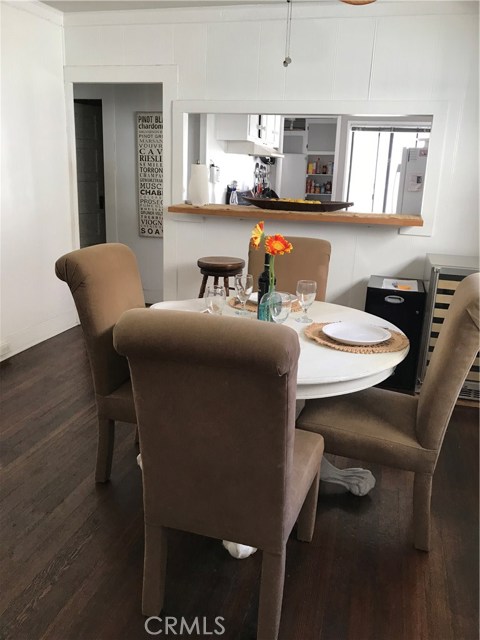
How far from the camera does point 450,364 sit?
64.3 inches

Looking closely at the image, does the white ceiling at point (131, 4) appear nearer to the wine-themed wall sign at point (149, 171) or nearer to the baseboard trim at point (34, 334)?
the wine-themed wall sign at point (149, 171)

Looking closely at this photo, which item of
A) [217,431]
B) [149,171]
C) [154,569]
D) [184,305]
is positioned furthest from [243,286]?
[149,171]

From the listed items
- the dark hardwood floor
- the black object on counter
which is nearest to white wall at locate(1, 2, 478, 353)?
the black object on counter

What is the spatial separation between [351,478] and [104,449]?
1.09m

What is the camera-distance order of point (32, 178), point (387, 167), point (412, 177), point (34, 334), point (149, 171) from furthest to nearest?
point (149, 171), point (387, 167), point (412, 177), point (34, 334), point (32, 178)

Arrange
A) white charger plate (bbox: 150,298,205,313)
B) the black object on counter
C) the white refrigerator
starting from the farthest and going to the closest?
the white refrigerator
the black object on counter
white charger plate (bbox: 150,298,205,313)

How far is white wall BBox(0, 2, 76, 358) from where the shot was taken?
11.7 feet

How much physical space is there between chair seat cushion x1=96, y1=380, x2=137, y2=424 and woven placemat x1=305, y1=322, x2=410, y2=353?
2.51 ft

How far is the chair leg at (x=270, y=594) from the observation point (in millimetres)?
1405

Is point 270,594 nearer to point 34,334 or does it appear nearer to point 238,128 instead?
point 34,334

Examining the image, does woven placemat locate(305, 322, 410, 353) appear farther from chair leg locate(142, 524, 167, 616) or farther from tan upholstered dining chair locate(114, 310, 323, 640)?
chair leg locate(142, 524, 167, 616)

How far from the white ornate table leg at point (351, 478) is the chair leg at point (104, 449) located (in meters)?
0.94

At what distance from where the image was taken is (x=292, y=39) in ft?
11.8

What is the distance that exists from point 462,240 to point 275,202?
1323 mm
